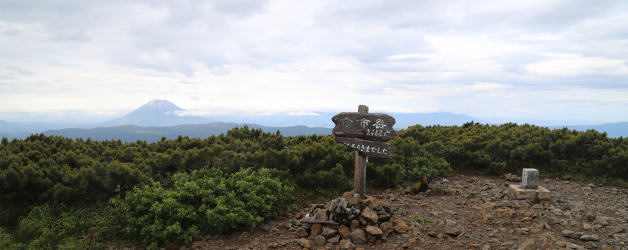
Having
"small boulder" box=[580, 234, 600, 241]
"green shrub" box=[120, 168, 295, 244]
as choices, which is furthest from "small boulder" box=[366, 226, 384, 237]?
"small boulder" box=[580, 234, 600, 241]

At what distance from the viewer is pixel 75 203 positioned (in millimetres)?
6875

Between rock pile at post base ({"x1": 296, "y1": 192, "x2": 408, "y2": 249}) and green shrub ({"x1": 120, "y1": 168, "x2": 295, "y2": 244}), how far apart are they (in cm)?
105

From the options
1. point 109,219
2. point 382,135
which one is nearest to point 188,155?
point 109,219

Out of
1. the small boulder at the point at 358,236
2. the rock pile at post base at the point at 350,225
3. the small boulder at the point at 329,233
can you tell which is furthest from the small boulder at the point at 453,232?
the small boulder at the point at 329,233

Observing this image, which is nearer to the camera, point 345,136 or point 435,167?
point 345,136

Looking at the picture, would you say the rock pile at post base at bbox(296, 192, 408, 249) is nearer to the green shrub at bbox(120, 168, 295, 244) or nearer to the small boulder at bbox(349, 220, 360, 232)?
the small boulder at bbox(349, 220, 360, 232)

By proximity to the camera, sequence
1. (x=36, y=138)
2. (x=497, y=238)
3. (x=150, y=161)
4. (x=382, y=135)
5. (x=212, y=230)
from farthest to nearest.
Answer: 1. (x=36, y=138)
2. (x=150, y=161)
3. (x=382, y=135)
4. (x=212, y=230)
5. (x=497, y=238)

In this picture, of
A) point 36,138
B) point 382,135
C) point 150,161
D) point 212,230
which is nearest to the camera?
point 212,230

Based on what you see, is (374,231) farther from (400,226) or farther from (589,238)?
(589,238)

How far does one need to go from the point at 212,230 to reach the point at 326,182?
3163 mm

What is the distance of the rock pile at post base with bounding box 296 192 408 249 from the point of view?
5660 mm

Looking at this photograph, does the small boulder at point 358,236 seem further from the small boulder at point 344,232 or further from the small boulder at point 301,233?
the small boulder at point 301,233

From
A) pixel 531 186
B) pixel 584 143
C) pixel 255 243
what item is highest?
pixel 584 143

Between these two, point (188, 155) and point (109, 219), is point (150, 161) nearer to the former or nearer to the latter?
point (188, 155)
